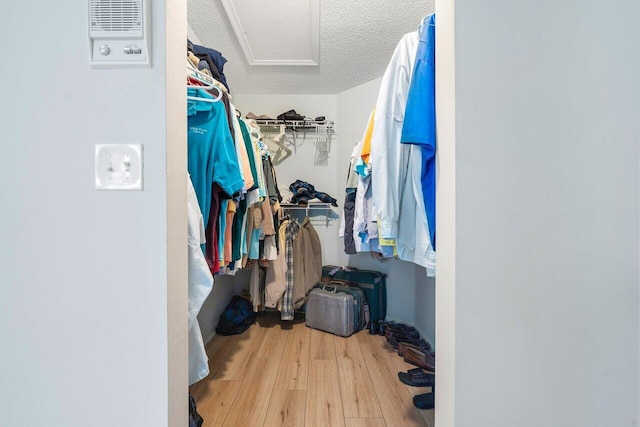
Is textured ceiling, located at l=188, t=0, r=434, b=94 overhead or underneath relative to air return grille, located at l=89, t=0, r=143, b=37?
overhead

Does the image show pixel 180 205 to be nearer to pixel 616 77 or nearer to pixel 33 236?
pixel 33 236

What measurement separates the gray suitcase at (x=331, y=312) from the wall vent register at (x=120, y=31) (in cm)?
202

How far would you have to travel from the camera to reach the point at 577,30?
0.77 meters

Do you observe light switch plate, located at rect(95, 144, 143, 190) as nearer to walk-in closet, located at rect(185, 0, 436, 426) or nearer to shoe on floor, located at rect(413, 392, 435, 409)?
walk-in closet, located at rect(185, 0, 436, 426)

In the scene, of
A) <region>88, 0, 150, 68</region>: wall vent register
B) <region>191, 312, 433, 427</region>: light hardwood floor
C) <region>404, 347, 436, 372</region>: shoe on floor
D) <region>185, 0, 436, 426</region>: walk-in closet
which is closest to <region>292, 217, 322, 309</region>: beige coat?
<region>185, 0, 436, 426</region>: walk-in closet

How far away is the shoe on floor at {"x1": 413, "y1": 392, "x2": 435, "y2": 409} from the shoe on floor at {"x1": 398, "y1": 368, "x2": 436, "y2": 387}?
0.11 m

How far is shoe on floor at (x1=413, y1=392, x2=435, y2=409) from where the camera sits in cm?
136

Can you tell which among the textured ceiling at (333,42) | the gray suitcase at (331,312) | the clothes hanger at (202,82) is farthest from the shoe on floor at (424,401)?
the textured ceiling at (333,42)

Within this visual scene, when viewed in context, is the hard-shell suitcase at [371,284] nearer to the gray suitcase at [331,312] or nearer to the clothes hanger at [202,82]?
the gray suitcase at [331,312]

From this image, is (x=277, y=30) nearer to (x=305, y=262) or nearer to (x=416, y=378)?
(x=305, y=262)

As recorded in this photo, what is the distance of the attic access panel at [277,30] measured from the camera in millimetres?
1651

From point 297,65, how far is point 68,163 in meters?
2.02

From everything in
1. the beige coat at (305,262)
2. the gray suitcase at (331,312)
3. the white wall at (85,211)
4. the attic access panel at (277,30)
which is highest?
the attic access panel at (277,30)

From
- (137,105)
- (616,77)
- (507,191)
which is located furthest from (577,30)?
(137,105)
